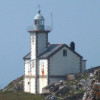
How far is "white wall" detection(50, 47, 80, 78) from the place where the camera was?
5222cm

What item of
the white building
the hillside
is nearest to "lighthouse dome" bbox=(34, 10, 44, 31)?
the white building

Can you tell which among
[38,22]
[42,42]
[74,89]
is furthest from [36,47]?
[74,89]

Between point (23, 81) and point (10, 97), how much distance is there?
10.9 metres

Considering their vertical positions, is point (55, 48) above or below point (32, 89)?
above

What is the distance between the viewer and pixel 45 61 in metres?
52.2

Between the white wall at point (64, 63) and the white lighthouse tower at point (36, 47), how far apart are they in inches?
71.0

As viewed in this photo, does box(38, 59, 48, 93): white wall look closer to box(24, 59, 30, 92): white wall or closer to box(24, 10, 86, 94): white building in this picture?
box(24, 10, 86, 94): white building

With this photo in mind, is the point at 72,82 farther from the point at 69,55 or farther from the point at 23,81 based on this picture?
the point at 23,81

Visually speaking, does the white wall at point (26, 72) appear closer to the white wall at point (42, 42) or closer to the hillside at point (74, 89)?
the hillside at point (74, 89)

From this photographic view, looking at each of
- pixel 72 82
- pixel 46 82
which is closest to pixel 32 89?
pixel 46 82

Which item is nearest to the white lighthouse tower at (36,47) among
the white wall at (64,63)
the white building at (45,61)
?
the white building at (45,61)

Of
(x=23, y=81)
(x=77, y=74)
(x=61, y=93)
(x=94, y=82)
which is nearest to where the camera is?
A: (x=94, y=82)

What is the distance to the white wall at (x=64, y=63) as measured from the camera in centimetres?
5222

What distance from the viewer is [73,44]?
2142 inches
